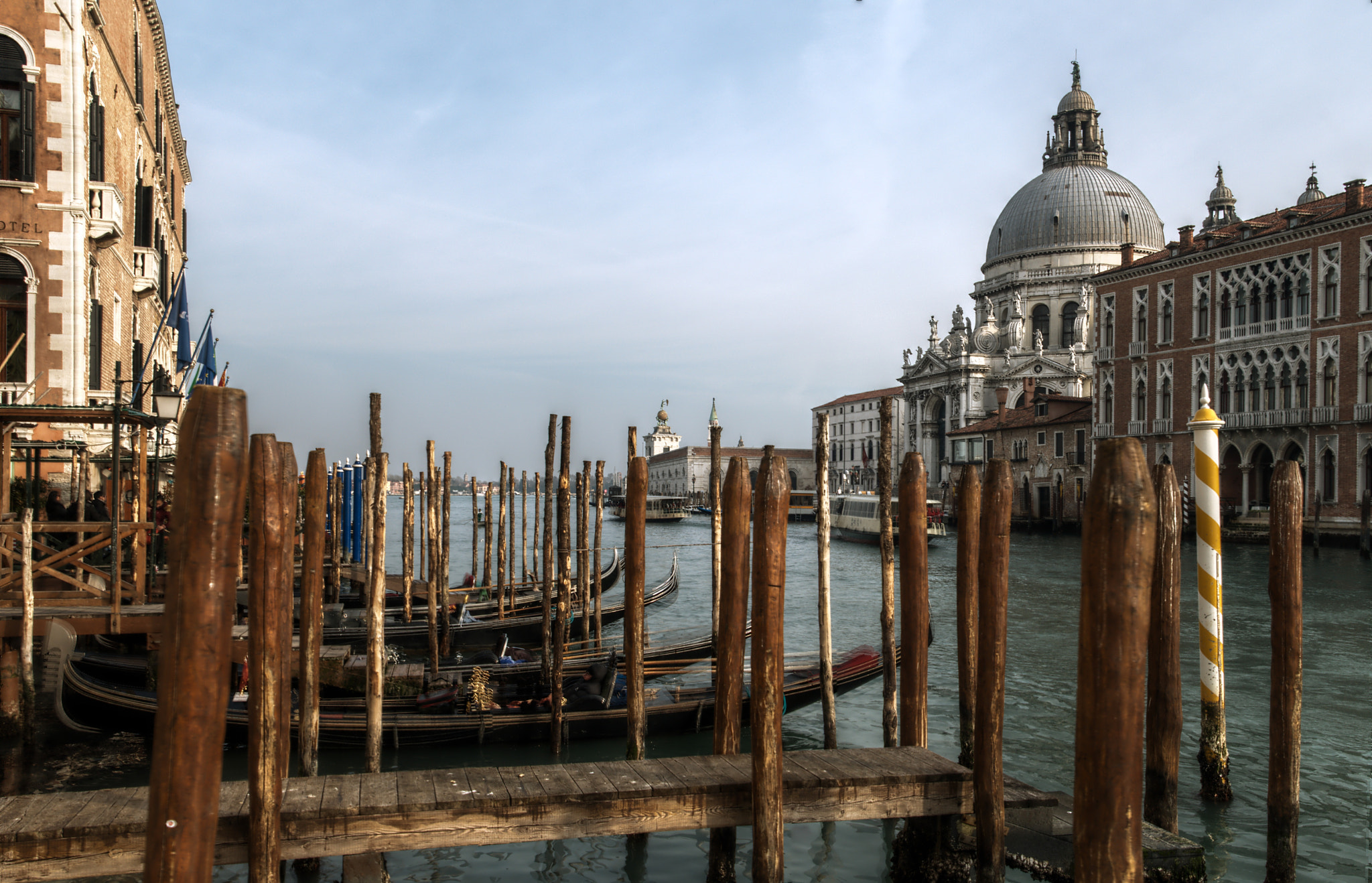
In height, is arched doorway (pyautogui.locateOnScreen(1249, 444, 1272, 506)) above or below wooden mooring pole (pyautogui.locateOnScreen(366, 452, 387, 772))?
above

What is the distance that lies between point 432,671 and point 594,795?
16.1ft

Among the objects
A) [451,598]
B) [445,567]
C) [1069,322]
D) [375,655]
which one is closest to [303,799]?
[375,655]

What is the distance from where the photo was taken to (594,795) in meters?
4.20

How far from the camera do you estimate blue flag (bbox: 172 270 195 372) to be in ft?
41.9

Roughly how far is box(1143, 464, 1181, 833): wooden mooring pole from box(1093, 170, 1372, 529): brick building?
2026 centimetres

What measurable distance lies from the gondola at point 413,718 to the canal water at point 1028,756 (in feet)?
0.35

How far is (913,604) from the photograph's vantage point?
17.9 ft

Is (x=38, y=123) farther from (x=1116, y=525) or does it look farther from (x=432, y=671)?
(x=1116, y=525)

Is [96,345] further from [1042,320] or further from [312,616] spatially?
[1042,320]

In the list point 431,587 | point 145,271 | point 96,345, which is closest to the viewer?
point 431,587

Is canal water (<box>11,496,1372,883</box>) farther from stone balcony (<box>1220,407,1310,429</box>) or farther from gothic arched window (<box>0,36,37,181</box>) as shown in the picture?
stone balcony (<box>1220,407,1310,429</box>)

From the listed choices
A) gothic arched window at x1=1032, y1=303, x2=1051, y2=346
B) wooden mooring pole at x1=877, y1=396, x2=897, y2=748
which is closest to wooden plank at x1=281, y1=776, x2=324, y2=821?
wooden mooring pole at x1=877, y1=396, x2=897, y2=748

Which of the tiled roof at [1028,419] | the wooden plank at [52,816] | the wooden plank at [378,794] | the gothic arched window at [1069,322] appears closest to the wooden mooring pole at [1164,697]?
the wooden plank at [378,794]

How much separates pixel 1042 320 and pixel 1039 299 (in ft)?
3.73
